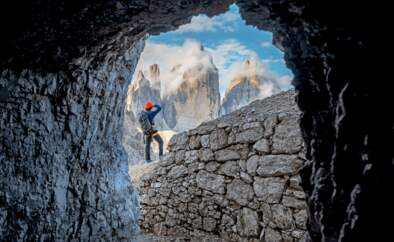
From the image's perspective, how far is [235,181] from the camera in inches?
167

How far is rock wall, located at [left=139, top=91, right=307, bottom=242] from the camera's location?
3.70 metres

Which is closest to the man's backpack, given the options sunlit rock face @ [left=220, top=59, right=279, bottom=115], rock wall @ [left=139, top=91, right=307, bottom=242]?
rock wall @ [left=139, top=91, right=307, bottom=242]

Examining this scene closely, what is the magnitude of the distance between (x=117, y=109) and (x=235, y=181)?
2247 mm

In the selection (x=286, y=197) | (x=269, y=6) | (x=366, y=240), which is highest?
(x=269, y=6)

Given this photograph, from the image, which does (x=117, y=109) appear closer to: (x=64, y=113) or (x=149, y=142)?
(x=64, y=113)

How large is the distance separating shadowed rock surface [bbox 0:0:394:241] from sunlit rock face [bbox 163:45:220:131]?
22.3m

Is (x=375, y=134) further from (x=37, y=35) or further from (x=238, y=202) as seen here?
(x=238, y=202)

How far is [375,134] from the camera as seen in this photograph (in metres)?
0.90

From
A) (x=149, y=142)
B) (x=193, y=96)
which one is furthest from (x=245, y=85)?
(x=149, y=142)

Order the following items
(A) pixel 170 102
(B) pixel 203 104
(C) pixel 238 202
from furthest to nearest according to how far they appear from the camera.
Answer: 1. (A) pixel 170 102
2. (B) pixel 203 104
3. (C) pixel 238 202

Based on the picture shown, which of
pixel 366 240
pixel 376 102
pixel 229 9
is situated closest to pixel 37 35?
pixel 229 9

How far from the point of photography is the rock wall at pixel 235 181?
12.1ft

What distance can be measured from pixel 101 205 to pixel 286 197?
7.55 ft

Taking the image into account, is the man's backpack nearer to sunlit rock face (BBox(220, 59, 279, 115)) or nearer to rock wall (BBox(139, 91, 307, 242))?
rock wall (BBox(139, 91, 307, 242))
